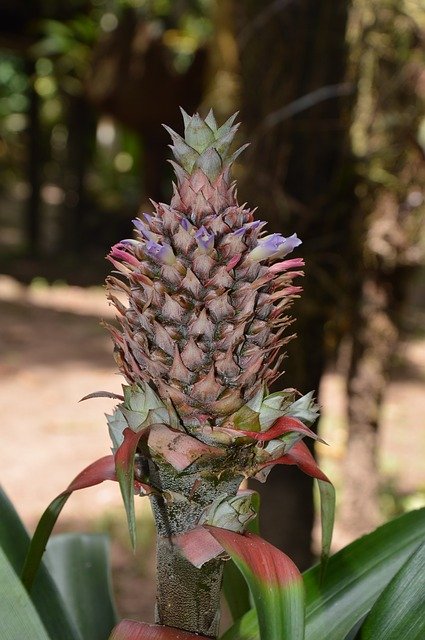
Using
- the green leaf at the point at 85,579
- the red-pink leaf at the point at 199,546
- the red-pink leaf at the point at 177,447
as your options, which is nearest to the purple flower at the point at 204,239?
the red-pink leaf at the point at 177,447

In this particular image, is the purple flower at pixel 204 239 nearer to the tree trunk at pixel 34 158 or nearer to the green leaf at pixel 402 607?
the green leaf at pixel 402 607

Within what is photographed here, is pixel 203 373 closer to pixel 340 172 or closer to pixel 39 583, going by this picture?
pixel 39 583

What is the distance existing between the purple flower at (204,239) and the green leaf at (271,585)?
0.89ft

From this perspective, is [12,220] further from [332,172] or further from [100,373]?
[332,172]

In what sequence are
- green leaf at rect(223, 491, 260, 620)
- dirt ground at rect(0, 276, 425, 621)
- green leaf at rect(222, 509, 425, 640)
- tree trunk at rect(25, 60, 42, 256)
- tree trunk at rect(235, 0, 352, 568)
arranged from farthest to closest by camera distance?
tree trunk at rect(25, 60, 42, 256), dirt ground at rect(0, 276, 425, 621), tree trunk at rect(235, 0, 352, 568), green leaf at rect(223, 491, 260, 620), green leaf at rect(222, 509, 425, 640)

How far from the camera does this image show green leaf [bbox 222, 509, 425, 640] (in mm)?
974

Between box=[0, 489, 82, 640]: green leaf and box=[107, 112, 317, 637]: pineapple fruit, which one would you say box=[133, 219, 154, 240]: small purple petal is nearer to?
box=[107, 112, 317, 637]: pineapple fruit

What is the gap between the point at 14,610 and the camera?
800mm

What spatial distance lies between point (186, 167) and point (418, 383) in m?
5.93

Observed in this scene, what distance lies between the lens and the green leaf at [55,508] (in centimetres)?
84

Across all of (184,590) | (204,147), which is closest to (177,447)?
(184,590)

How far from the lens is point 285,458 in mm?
828

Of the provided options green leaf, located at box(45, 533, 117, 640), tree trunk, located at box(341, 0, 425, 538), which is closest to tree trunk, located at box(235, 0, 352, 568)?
tree trunk, located at box(341, 0, 425, 538)

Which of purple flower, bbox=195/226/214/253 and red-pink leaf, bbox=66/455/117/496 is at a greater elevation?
purple flower, bbox=195/226/214/253
